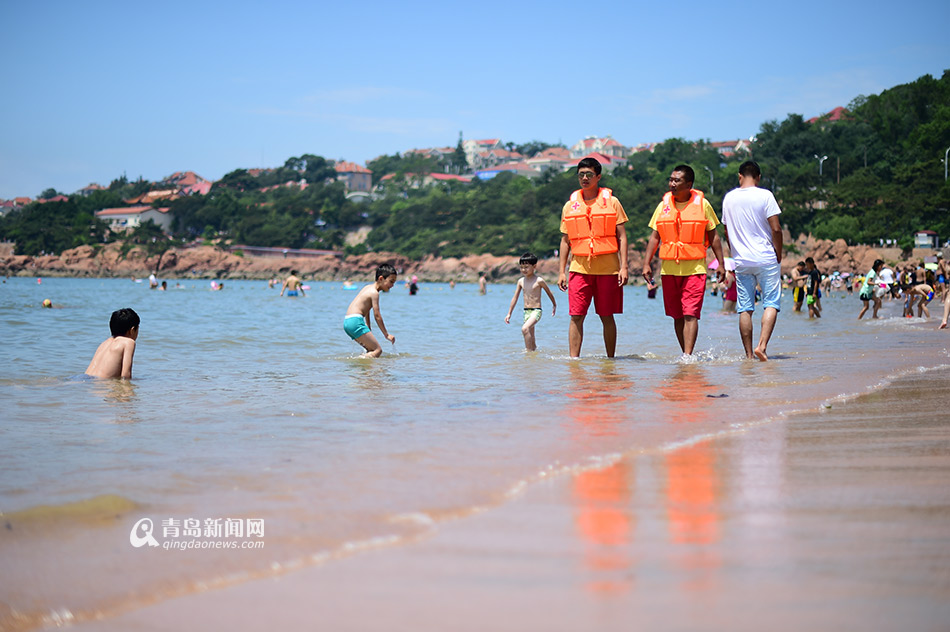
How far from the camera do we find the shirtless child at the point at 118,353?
7281 mm

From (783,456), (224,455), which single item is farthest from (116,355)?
(783,456)

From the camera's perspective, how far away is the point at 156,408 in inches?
224

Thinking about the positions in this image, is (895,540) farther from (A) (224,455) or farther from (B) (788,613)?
(A) (224,455)

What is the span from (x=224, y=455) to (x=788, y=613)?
2.80 meters

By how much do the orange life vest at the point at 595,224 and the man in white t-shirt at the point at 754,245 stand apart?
3.51 feet

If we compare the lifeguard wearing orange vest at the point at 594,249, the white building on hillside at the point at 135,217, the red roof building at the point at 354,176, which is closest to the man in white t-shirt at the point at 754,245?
the lifeguard wearing orange vest at the point at 594,249

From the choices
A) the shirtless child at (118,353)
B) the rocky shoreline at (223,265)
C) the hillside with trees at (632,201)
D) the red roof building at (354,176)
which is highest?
the red roof building at (354,176)

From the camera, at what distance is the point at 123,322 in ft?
23.7

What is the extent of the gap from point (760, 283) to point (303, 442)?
17.2ft

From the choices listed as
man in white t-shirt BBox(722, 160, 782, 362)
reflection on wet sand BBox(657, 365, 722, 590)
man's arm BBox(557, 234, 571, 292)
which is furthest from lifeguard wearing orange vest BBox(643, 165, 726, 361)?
reflection on wet sand BBox(657, 365, 722, 590)

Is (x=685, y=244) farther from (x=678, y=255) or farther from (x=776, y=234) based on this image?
(x=776, y=234)

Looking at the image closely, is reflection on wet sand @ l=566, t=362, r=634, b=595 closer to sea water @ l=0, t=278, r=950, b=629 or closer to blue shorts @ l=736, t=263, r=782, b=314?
sea water @ l=0, t=278, r=950, b=629

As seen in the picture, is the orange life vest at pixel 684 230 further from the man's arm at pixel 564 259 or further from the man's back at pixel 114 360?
the man's back at pixel 114 360

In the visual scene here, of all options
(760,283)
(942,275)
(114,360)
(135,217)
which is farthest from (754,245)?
(135,217)
